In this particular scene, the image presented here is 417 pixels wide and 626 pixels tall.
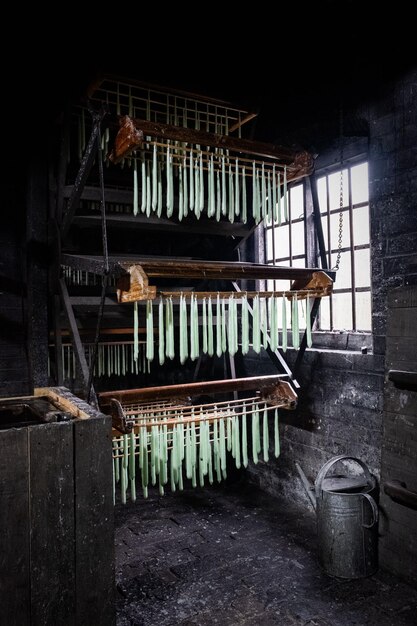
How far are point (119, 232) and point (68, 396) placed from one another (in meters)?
3.10

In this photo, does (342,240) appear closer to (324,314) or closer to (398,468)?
(324,314)

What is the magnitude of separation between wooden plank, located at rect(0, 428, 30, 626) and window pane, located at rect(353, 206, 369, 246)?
3874 millimetres

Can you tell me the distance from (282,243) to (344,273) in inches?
46.0

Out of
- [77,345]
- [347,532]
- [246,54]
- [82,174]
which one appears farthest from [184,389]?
[246,54]

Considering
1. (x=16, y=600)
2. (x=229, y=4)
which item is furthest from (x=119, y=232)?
(x=16, y=600)

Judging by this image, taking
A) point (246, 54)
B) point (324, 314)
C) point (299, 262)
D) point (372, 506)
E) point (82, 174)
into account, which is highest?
point (246, 54)

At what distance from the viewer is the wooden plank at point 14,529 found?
229 cm

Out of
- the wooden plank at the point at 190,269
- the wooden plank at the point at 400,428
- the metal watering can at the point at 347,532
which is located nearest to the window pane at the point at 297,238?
the wooden plank at the point at 190,269

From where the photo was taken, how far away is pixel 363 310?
499 centimetres

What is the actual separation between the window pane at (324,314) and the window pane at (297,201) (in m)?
1.10

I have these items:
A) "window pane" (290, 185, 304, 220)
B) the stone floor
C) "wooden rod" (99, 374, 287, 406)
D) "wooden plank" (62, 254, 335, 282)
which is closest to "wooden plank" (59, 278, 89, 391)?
"wooden rod" (99, 374, 287, 406)

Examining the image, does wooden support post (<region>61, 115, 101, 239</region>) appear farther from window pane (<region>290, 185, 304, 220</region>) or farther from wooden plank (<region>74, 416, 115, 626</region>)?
window pane (<region>290, 185, 304, 220</region>)

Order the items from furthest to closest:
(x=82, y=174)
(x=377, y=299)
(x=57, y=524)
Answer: (x=377, y=299) < (x=82, y=174) < (x=57, y=524)

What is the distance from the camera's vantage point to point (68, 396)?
130 inches
